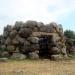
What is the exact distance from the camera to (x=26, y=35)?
1012 inches

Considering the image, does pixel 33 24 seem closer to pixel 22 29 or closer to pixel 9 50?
pixel 22 29

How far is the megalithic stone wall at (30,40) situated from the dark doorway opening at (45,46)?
0.95 ft

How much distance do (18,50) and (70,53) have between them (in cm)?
684

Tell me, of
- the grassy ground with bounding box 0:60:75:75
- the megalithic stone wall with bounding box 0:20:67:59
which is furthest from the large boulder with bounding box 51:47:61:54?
the grassy ground with bounding box 0:60:75:75

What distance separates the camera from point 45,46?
87.2 ft

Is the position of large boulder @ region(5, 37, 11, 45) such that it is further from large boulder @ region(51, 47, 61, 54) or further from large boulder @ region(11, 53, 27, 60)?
large boulder @ region(51, 47, 61, 54)

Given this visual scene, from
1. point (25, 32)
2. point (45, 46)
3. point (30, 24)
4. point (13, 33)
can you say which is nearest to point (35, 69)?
point (25, 32)

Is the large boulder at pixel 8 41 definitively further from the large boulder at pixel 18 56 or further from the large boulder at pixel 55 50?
the large boulder at pixel 55 50

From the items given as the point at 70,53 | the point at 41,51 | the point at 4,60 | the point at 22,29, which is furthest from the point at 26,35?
the point at 70,53

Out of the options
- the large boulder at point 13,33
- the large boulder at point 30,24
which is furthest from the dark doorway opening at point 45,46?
the large boulder at point 13,33

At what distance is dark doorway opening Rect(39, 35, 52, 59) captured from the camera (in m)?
26.2

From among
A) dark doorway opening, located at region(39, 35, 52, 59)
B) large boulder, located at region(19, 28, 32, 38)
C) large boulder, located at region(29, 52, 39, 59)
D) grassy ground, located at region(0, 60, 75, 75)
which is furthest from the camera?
dark doorway opening, located at region(39, 35, 52, 59)

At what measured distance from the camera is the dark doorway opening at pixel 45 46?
26.2 m

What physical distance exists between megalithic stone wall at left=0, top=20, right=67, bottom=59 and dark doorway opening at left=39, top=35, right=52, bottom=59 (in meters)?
0.29
